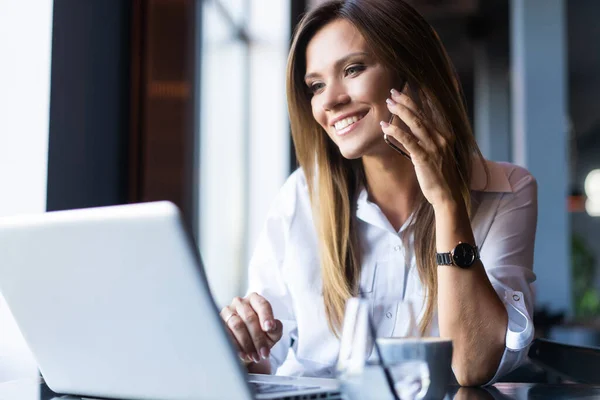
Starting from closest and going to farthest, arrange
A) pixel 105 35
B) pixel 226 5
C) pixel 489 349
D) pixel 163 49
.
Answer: pixel 489 349
pixel 105 35
pixel 163 49
pixel 226 5

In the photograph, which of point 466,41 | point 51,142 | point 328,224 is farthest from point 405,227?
point 466,41

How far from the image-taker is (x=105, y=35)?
76.5 inches

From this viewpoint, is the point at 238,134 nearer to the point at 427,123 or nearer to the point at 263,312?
the point at 427,123

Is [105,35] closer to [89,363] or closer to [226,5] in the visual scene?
[89,363]

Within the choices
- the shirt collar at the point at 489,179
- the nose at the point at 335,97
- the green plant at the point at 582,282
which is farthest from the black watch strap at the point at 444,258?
the green plant at the point at 582,282

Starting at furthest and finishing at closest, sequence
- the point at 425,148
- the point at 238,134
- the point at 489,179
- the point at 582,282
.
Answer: the point at 582,282
the point at 238,134
the point at 489,179
the point at 425,148

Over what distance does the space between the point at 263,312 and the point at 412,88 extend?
77 cm

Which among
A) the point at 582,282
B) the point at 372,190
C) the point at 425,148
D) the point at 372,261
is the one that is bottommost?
the point at 582,282

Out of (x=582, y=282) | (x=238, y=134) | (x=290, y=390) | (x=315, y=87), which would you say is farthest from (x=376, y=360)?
(x=582, y=282)

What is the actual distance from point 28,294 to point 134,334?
166 mm

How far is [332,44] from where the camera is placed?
1.65m

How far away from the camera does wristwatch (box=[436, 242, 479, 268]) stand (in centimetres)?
129

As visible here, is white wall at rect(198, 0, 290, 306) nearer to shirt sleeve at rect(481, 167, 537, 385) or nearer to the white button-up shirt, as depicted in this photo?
the white button-up shirt

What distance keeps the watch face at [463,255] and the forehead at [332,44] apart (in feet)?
1.87
